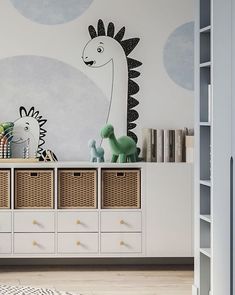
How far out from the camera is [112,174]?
5352 millimetres

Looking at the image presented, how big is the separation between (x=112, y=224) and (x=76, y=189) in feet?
1.19

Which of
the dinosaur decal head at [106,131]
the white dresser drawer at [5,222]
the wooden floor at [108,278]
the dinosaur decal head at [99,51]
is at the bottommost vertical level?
the wooden floor at [108,278]

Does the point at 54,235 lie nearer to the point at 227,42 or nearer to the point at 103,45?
the point at 103,45

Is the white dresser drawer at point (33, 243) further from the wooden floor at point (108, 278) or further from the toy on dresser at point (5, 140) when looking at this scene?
the toy on dresser at point (5, 140)

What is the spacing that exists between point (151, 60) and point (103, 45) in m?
0.39

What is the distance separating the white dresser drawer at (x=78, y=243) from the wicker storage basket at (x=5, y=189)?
0.46 m

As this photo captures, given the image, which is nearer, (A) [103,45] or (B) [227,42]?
(B) [227,42]

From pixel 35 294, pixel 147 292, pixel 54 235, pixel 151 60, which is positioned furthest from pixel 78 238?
pixel 35 294

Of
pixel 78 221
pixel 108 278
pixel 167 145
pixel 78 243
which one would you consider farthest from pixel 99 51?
pixel 108 278

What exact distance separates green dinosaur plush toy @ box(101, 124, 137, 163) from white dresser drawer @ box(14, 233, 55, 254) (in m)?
0.76

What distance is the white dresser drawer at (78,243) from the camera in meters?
5.28

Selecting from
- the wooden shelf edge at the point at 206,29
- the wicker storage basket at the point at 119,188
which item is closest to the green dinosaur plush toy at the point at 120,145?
the wicker storage basket at the point at 119,188

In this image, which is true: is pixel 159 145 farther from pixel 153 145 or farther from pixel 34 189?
pixel 34 189

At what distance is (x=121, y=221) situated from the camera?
532 cm
